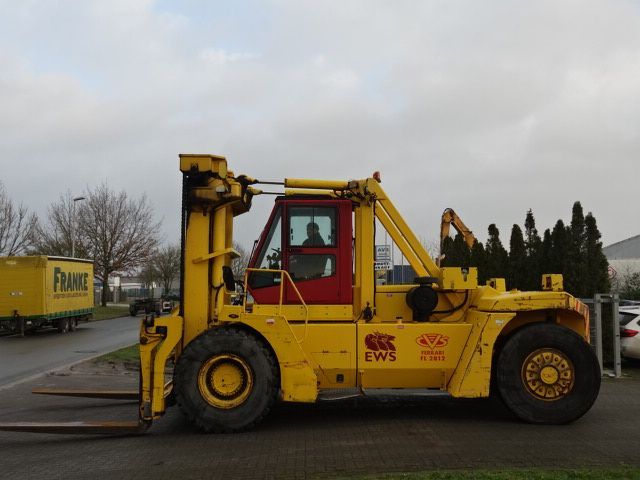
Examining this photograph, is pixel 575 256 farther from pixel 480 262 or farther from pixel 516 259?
pixel 480 262

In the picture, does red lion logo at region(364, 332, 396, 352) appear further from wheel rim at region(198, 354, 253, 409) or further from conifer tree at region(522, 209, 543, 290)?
conifer tree at region(522, 209, 543, 290)

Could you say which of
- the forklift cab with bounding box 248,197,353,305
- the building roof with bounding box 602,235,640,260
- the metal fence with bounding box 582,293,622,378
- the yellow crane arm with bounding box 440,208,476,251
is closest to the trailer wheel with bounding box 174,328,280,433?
the forklift cab with bounding box 248,197,353,305

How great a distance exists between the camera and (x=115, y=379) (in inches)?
468

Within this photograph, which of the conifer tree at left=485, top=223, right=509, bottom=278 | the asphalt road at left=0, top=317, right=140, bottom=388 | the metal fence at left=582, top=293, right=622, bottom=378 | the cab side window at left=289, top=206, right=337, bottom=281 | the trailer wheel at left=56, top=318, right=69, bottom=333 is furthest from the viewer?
the trailer wheel at left=56, top=318, right=69, bottom=333

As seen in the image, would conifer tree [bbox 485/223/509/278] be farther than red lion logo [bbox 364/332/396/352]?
Yes

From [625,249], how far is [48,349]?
48127 mm

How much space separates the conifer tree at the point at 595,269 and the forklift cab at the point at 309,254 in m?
10.4

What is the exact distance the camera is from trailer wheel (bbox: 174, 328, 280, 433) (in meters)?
6.82

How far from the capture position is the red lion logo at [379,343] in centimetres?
717

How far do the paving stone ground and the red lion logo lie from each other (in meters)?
0.94

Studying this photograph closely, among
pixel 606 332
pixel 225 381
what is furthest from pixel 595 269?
pixel 225 381

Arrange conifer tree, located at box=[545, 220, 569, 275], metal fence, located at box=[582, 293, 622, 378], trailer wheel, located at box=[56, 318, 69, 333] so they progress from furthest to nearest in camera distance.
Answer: trailer wheel, located at box=[56, 318, 69, 333] < conifer tree, located at box=[545, 220, 569, 275] < metal fence, located at box=[582, 293, 622, 378]

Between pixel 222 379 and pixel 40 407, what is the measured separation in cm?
353

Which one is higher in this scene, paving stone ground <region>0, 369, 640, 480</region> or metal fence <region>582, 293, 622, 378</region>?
metal fence <region>582, 293, 622, 378</region>
